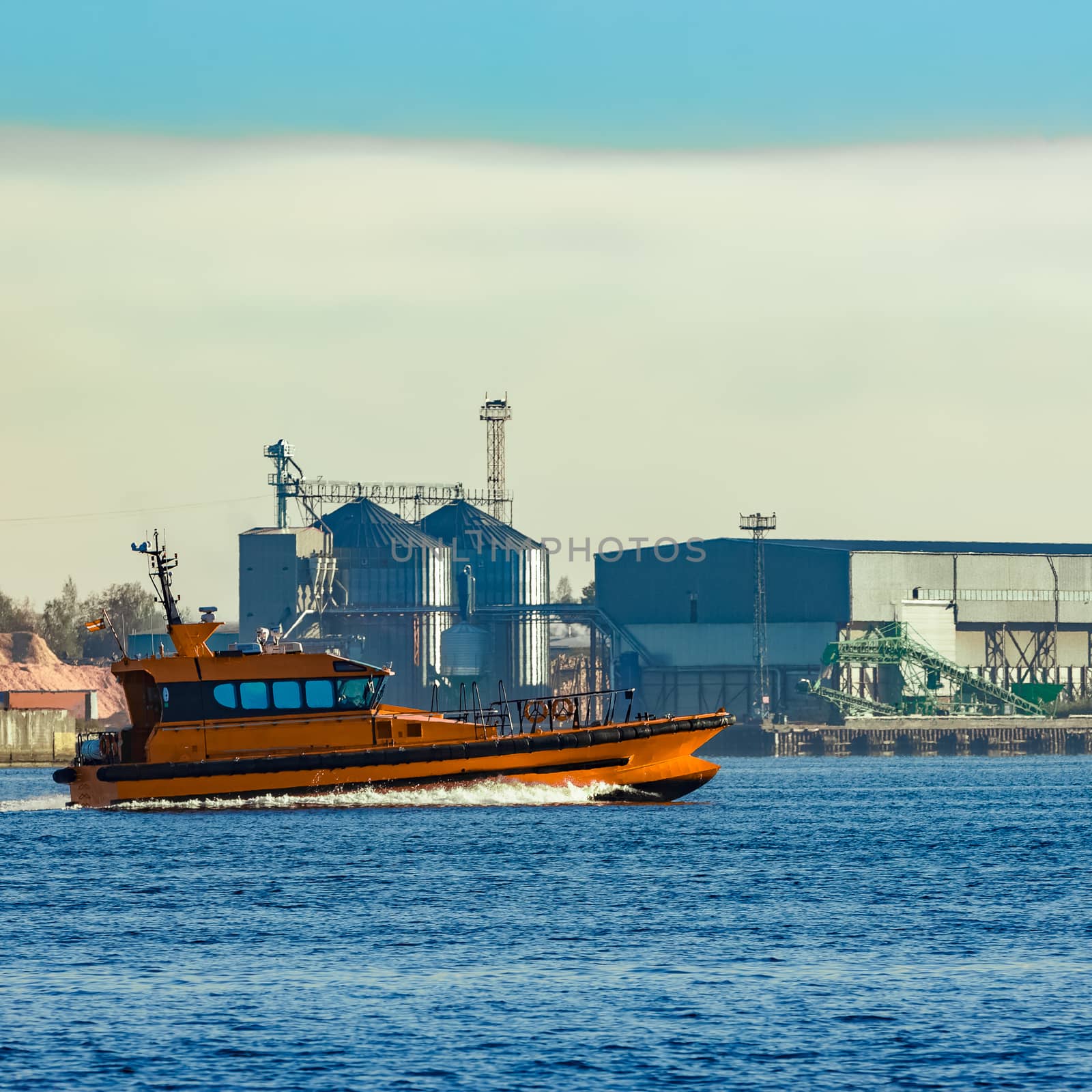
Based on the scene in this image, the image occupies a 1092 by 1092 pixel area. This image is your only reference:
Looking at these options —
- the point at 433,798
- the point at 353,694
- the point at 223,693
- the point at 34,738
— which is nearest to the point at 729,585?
the point at 34,738

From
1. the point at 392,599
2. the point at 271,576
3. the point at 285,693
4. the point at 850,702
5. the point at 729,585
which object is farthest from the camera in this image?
the point at 392,599

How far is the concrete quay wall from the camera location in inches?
4606

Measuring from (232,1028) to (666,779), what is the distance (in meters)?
28.9

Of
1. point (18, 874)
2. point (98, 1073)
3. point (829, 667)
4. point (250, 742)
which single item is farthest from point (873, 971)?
point (829, 667)

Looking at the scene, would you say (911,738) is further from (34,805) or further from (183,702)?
(183,702)

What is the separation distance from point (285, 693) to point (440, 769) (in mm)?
4317

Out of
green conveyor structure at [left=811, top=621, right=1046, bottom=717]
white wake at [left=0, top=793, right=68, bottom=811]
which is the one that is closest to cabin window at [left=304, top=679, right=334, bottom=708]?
white wake at [left=0, top=793, right=68, bottom=811]

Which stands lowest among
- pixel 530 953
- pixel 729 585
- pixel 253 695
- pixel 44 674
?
pixel 530 953

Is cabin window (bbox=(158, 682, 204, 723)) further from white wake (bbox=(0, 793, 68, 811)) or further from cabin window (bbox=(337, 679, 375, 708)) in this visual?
white wake (bbox=(0, 793, 68, 811))

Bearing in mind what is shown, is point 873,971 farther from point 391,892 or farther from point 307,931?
point 391,892

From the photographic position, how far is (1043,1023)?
22.8m

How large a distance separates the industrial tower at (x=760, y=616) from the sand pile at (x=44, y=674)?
5597 cm

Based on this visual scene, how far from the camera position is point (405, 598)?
469 feet

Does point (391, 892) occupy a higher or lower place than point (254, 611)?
lower
